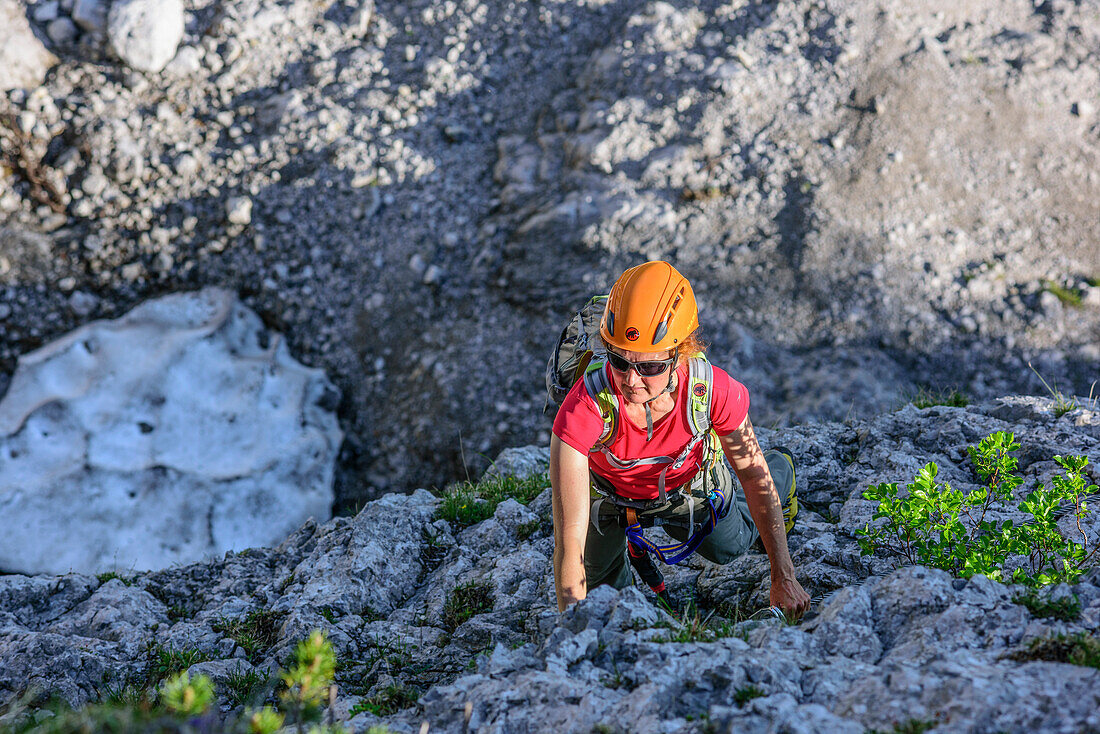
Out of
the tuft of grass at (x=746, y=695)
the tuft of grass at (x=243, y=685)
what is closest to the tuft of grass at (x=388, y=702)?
the tuft of grass at (x=243, y=685)

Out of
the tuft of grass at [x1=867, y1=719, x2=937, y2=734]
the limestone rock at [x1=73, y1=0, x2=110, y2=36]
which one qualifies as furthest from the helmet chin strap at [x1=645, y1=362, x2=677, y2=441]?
the limestone rock at [x1=73, y1=0, x2=110, y2=36]

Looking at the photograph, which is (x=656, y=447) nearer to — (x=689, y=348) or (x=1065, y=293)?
(x=689, y=348)

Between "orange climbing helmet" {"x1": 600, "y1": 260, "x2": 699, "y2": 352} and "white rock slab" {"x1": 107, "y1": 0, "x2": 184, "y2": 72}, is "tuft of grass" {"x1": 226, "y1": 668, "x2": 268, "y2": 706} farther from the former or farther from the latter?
"white rock slab" {"x1": 107, "y1": 0, "x2": 184, "y2": 72}

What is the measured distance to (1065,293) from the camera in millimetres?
9461

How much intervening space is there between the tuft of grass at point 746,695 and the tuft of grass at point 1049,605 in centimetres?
137

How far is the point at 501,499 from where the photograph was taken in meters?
6.17

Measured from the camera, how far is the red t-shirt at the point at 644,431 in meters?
3.57

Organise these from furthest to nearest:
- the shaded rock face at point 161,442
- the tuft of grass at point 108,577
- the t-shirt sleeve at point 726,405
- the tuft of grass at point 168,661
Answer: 1. the shaded rock face at point 161,442
2. the tuft of grass at point 108,577
3. the tuft of grass at point 168,661
4. the t-shirt sleeve at point 726,405

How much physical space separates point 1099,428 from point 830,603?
3.31 meters

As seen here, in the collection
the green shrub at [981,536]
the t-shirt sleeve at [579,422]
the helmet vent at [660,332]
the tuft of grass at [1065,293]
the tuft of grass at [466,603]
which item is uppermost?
the helmet vent at [660,332]

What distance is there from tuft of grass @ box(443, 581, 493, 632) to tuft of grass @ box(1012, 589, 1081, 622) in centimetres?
310

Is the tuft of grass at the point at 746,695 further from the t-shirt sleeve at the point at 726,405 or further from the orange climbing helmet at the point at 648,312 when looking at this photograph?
the orange climbing helmet at the point at 648,312

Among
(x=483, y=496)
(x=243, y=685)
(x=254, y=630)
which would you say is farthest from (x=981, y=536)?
(x=254, y=630)

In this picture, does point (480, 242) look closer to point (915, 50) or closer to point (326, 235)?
point (326, 235)
